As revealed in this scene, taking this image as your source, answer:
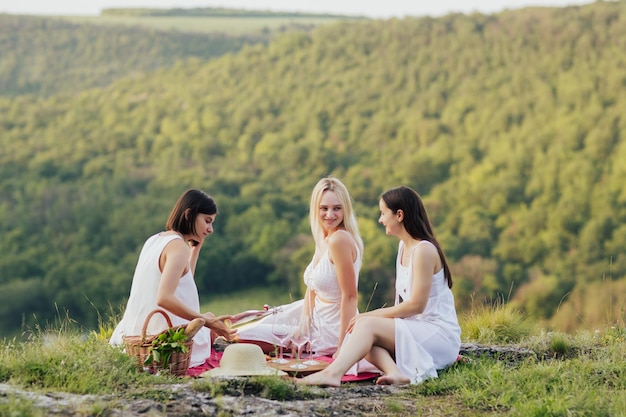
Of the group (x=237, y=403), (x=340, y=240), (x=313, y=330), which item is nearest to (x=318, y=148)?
(x=313, y=330)

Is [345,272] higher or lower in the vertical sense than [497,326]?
higher

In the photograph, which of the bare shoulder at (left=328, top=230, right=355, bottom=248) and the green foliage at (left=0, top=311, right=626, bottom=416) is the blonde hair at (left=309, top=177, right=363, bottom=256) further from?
the green foliage at (left=0, top=311, right=626, bottom=416)

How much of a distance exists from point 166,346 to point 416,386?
58.8 inches

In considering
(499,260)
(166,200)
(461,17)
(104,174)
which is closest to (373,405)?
(499,260)

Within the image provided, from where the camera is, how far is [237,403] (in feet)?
13.4

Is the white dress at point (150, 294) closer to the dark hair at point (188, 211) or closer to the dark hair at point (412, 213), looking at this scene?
the dark hair at point (188, 211)

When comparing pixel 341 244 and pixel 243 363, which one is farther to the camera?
pixel 341 244

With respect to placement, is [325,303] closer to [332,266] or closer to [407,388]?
[332,266]

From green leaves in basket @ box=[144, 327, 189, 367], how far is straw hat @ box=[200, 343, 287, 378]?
24 cm

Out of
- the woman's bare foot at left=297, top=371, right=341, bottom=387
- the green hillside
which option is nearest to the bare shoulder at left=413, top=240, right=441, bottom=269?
the woman's bare foot at left=297, top=371, right=341, bottom=387

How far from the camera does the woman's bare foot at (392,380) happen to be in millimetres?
4906

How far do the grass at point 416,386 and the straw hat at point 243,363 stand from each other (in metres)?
0.28

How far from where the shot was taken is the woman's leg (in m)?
4.70

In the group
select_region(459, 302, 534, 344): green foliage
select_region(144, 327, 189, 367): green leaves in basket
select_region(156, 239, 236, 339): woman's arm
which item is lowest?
select_region(459, 302, 534, 344): green foliage
